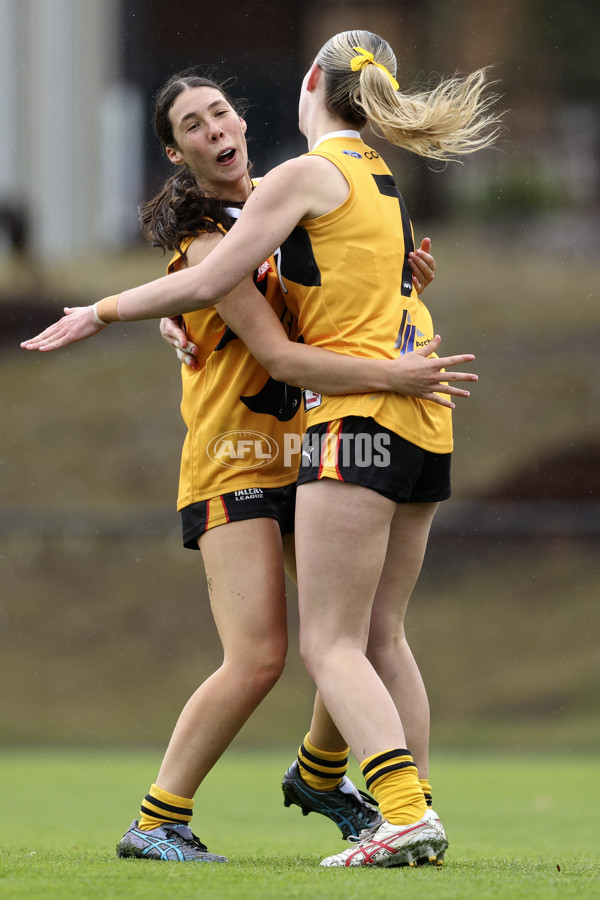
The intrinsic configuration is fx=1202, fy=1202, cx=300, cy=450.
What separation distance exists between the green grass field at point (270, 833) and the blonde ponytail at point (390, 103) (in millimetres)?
1848

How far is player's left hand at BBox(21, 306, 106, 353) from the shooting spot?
3062 mm

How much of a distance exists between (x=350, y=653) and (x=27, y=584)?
10547 millimetres

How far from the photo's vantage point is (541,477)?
14.7 m

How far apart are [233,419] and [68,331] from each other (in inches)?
21.9

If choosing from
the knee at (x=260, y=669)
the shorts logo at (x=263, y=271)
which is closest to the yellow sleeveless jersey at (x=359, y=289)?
the shorts logo at (x=263, y=271)

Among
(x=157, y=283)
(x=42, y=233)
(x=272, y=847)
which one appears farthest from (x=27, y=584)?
(x=157, y=283)

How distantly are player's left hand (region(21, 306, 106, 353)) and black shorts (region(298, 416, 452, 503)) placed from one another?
628mm

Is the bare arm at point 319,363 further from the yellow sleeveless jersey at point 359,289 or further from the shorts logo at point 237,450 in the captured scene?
the shorts logo at point 237,450

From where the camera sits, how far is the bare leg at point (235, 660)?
3.24m

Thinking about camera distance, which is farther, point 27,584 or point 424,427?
point 27,584

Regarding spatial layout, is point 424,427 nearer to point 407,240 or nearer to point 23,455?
point 407,240

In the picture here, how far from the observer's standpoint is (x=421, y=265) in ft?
10.6

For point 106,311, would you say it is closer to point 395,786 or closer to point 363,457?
point 363,457

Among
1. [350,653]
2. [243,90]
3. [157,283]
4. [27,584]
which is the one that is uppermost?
[243,90]
